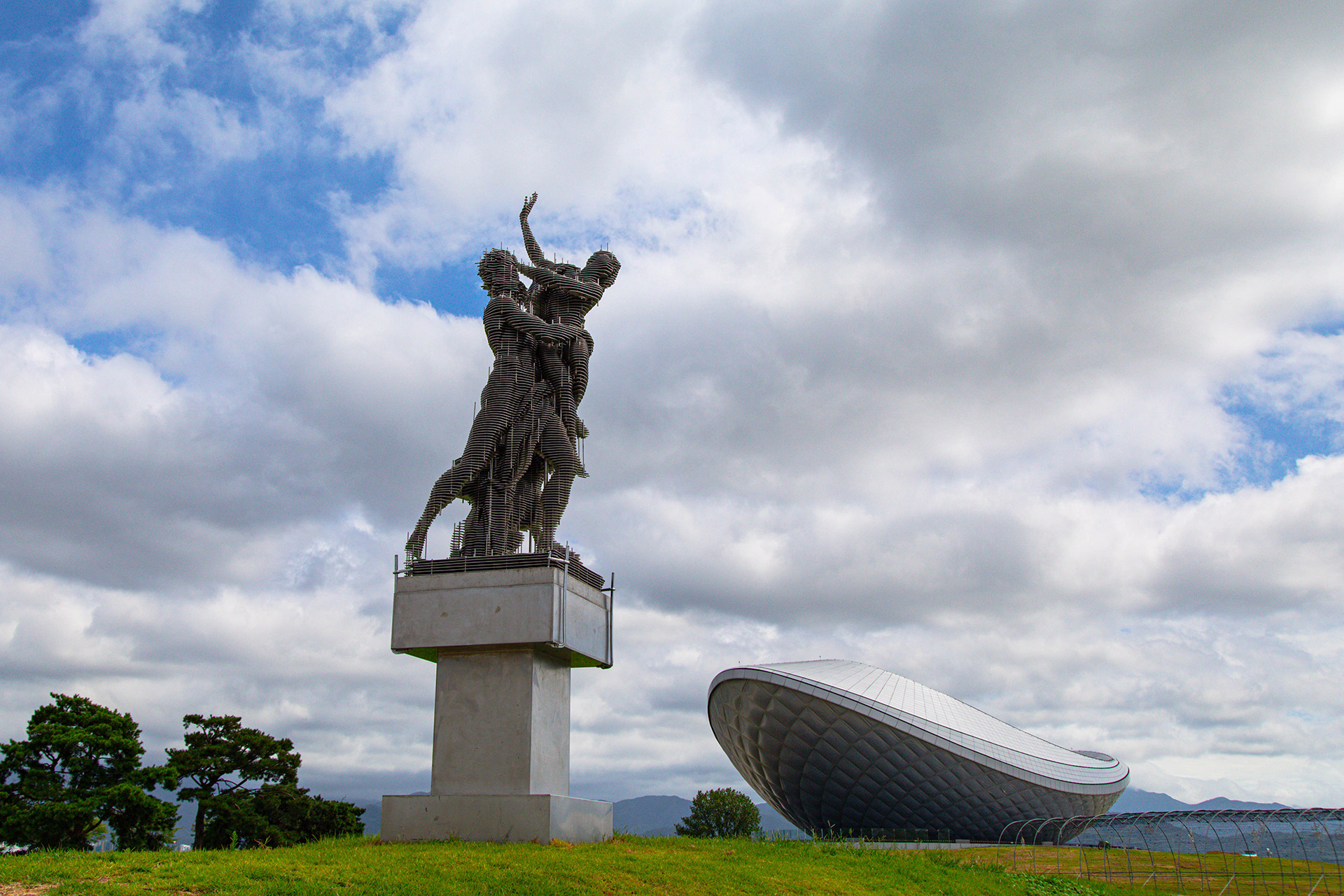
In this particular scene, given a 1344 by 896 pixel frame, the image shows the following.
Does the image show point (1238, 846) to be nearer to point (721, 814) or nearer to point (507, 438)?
point (507, 438)

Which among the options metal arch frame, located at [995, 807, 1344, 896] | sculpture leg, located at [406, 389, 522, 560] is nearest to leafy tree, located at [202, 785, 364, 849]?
sculpture leg, located at [406, 389, 522, 560]

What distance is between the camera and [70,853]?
13.5m

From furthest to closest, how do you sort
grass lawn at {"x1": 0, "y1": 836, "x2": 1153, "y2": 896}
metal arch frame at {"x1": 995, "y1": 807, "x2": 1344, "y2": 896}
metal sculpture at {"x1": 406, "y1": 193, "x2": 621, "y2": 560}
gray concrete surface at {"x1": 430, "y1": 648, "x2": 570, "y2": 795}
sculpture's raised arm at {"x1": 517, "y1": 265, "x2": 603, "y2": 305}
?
metal arch frame at {"x1": 995, "y1": 807, "x2": 1344, "y2": 896}, sculpture's raised arm at {"x1": 517, "y1": 265, "x2": 603, "y2": 305}, metal sculpture at {"x1": 406, "y1": 193, "x2": 621, "y2": 560}, gray concrete surface at {"x1": 430, "y1": 648, "x2": 570, "y2": 795}, grass lawn at {"x1": 0, "y1": 836, "x2": 1153, "y2": 896}

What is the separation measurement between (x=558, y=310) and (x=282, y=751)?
937 inches

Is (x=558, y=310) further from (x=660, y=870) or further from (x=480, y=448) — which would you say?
(x=660, y=870)

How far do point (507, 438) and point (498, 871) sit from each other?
9.21 m

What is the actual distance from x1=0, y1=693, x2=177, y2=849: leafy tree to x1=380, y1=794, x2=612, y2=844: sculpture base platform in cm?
1523

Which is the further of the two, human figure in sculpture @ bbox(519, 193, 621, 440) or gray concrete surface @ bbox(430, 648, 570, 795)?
human figure in sculpture @ bbox(519, 193, 621, 440)

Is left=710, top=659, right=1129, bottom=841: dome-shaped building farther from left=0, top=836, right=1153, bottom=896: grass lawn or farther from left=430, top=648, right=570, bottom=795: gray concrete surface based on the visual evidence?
left=430, top=648, right=570, bottom=795: gray concrete surface

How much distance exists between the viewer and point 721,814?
186 feet

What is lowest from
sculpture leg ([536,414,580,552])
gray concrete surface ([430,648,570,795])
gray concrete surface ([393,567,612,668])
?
gray concrete surface ([430,648,570,795])

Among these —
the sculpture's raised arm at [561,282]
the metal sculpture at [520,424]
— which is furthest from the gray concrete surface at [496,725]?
the sculpture's raised arm at [561,282]

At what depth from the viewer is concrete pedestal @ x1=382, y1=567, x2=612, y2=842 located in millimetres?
16375

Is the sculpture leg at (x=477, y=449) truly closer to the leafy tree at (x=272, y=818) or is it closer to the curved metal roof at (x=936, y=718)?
the leafy tree at (x=272, y=818)
